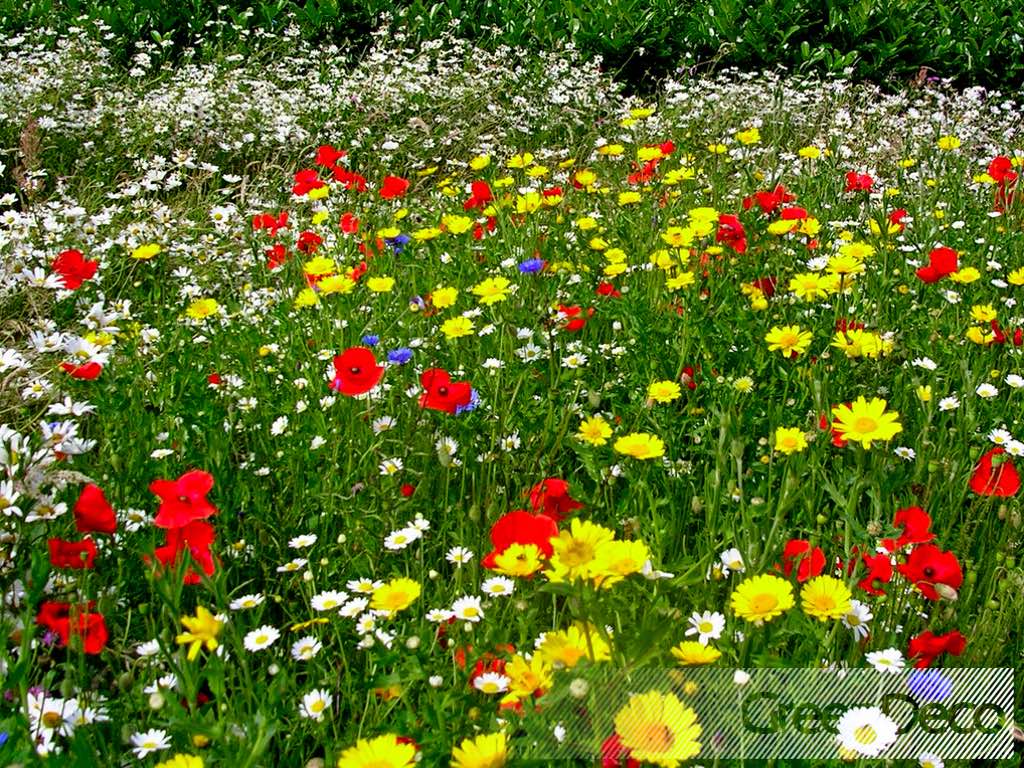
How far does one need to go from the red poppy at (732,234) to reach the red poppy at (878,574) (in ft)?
4.30

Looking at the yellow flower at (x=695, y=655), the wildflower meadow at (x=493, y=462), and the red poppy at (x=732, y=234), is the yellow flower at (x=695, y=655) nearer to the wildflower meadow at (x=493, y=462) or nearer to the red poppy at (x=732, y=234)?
the wildflower meadow at (x=493, y=462)

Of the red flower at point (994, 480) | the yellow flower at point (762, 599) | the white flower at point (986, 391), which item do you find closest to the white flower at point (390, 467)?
the yellow flower at point (762, 599)

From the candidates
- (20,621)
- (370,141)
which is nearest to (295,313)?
(20,621)

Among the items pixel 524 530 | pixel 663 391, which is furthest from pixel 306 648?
pixel 663 391

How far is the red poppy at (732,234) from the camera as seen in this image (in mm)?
2627

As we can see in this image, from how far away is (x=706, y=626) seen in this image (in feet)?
4.65

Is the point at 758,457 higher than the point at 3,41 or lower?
higher

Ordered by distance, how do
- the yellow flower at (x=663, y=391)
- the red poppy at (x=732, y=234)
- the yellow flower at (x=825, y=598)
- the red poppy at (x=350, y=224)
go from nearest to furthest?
the yellow flower at (x=825, y=598), the yellow flower at (x=663, y=391), the red poppy at (x=732, y=234), the red poppy at (x=350, y=224)

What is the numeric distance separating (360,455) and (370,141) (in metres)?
3.26

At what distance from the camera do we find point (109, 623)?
1.59 metres

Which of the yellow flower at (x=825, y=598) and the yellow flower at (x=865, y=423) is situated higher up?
the yellow flower at (x=865, y=423)

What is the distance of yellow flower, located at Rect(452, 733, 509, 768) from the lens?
0.98 meters

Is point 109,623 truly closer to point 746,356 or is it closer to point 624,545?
point 624,545

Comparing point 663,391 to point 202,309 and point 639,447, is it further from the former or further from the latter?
point 202,309
